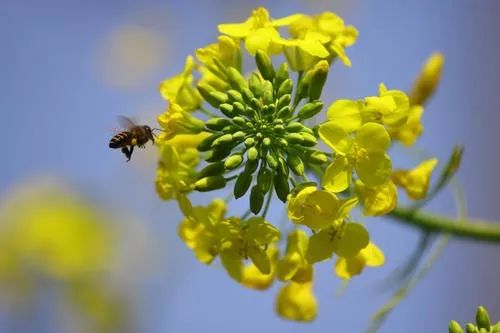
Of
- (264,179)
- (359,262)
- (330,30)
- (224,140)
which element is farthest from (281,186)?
(330,30)

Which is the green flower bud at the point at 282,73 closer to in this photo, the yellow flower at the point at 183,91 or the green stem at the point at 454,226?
the yellow flower at the point at 183,91

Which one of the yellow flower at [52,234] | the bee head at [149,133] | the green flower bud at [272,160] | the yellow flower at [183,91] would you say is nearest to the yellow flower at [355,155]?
the green flower bud at [272,160]

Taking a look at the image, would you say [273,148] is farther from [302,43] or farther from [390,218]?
[390,218]

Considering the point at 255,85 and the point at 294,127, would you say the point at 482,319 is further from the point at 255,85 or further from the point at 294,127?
the point at 255,85

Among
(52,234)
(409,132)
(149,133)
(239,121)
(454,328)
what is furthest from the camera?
(52,234)

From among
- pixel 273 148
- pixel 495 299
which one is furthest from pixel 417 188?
pixel 495 299

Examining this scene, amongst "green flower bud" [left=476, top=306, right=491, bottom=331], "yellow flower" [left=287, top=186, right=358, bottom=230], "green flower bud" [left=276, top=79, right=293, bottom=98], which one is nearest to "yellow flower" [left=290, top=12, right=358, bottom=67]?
"green flower bud" [left=276, top=79, right=293, bottom=98]
